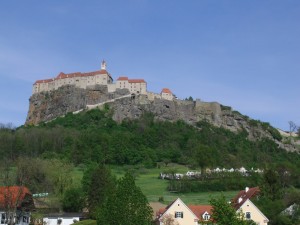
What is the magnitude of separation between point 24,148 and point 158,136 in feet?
117

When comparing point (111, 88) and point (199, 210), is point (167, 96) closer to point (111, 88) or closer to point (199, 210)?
point (111, 88)

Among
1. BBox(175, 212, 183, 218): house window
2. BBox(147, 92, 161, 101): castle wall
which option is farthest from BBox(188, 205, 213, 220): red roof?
BBox(147, 92, 161, 101): castle wall

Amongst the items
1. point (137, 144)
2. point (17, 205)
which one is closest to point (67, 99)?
point (137, 144)

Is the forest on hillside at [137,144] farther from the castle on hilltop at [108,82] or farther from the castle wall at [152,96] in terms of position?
the castle on hilltop at [108,82]

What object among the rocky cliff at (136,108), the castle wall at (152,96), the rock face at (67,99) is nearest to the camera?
the rocky cliff at (136,108)

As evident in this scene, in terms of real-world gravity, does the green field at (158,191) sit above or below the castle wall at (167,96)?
below

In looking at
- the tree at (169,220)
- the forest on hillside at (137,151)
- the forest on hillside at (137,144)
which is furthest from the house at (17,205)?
the forest on hillside at (137,144)

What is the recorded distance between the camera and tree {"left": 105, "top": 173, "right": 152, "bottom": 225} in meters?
38.6

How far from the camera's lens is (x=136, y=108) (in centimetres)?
14675

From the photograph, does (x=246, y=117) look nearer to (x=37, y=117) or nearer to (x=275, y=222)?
(x=37, y=117)

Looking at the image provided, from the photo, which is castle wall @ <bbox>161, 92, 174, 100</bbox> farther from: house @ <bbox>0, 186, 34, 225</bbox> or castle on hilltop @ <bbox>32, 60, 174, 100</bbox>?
house @ <bbox>0, 186, 34, 225</bbox>

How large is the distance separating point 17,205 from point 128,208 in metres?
13.8

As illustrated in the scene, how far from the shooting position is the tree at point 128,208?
38625 mm

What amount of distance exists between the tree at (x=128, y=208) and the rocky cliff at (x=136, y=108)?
105150 mm
